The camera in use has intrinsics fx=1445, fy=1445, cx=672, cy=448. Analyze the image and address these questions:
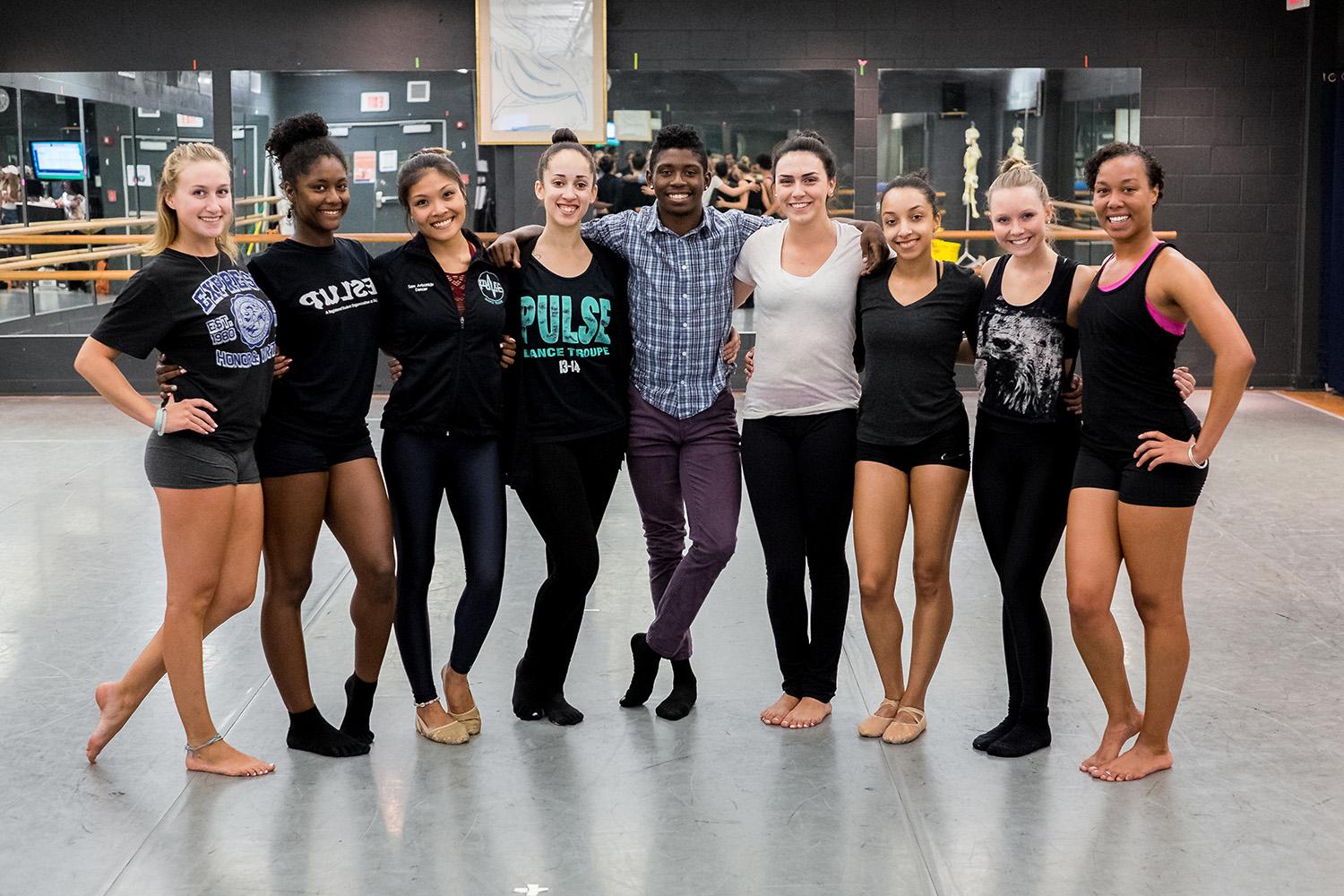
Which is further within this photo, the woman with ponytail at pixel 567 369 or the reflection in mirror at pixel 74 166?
the reflection in mirror at pixel 74 166

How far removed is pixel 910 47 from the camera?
10.2 m

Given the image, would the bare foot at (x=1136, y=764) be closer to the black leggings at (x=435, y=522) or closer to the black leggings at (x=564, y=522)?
the black leggings at (x=564, y=522)

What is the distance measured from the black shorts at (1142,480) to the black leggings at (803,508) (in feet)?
2.01

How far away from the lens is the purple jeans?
3684 millimetres

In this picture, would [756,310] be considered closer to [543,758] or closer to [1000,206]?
[1000,206]

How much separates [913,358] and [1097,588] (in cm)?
70

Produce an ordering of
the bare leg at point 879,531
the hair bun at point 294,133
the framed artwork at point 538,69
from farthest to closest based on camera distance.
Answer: the framed artwork at point 538,69 < the bare leg at point 879,531 < the hair bun at point 294,133

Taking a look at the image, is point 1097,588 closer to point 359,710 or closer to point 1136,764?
point 1136,764

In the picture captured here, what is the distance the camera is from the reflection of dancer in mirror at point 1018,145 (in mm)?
10188

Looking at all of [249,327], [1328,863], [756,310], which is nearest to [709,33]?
[756,310]

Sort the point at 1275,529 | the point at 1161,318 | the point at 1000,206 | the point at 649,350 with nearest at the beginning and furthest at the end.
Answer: the point at 1161,318, the point at 1000,206, the point at 649,350, the point at 1275,529

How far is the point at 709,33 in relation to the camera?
10.1m

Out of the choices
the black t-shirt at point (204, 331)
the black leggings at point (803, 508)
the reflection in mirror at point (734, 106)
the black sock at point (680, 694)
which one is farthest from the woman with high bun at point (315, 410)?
the reflection in mirror at point (734, 106)

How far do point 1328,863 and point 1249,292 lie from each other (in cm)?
→ 819
